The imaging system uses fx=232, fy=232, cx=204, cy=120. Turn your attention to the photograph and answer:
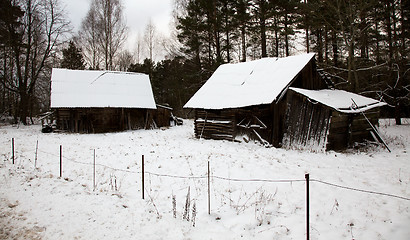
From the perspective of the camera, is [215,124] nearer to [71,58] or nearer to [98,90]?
[98,90]

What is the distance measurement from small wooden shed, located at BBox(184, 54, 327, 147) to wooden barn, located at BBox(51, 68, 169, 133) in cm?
826

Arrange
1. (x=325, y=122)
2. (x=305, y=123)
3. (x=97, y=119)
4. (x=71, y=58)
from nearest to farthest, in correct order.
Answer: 1. (x=325, y=122)
2. (x=305, y=123)
3. (x=97, y=119)
4. (x=71, y=58)

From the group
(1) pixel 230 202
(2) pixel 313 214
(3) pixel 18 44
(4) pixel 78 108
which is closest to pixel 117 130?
(4) pixel 78 108

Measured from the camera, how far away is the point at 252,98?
13.1 metres

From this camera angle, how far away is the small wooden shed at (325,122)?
10891 mm

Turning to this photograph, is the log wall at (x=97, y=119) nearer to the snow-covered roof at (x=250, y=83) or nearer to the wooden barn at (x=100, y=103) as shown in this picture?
the wooden barn at (x=100, y=103)

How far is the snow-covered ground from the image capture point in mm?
4320

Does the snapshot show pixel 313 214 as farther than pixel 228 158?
No

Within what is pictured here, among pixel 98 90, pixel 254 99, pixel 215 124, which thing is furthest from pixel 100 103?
pixel 254 99

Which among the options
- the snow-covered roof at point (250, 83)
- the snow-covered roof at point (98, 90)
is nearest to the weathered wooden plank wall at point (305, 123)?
the snow-covered roof at point (250, 83)

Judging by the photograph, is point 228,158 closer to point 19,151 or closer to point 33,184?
point 33,184

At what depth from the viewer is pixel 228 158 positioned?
31.4 feet

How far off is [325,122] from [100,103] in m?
18.0

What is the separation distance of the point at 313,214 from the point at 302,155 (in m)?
5.56
